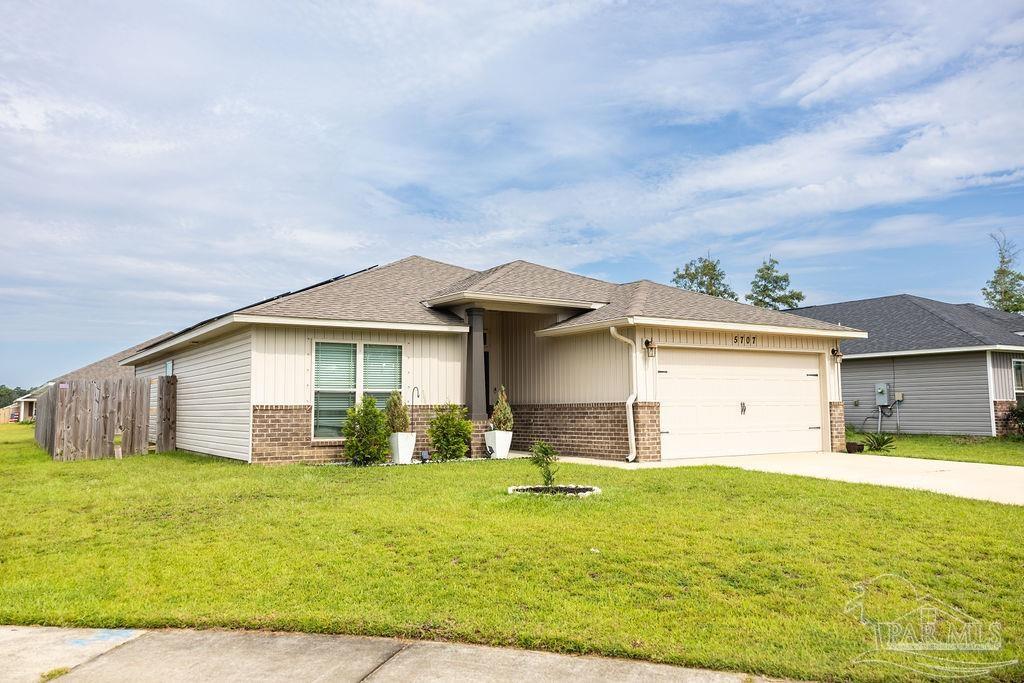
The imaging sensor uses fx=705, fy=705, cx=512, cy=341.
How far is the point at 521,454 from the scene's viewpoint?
583 inches

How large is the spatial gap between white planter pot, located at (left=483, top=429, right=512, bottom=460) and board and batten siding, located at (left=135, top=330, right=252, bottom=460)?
4.41m

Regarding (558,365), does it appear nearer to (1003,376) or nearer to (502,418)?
(502,418)

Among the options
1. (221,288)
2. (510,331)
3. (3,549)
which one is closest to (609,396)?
(510,331)

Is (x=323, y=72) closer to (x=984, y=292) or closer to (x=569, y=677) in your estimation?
(x=569, y=677)

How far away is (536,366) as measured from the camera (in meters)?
15.6

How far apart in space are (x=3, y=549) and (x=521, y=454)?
9.64 metres

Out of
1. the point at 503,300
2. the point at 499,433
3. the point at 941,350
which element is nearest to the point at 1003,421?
the point at 941,350

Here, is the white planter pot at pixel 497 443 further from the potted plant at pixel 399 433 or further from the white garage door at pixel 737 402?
the white garage door at pixel 737 402

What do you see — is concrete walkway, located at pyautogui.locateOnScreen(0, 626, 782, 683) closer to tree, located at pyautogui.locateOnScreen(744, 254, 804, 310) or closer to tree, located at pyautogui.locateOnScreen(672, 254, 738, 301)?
tree, located at pyautogui.locateOnScreen(744, 254, 804, 310)

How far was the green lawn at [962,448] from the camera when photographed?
46.1 feet

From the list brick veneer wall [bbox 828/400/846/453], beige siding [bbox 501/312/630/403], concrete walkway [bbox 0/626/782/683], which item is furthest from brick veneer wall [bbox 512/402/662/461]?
concrete walkway [bbox 0/626/782/683]

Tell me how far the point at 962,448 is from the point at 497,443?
11540mm

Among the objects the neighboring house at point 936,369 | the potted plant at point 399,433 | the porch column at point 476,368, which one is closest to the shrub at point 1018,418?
the neighboring house at point 936,369

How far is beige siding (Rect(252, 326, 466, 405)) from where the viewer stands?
12.5 meters
